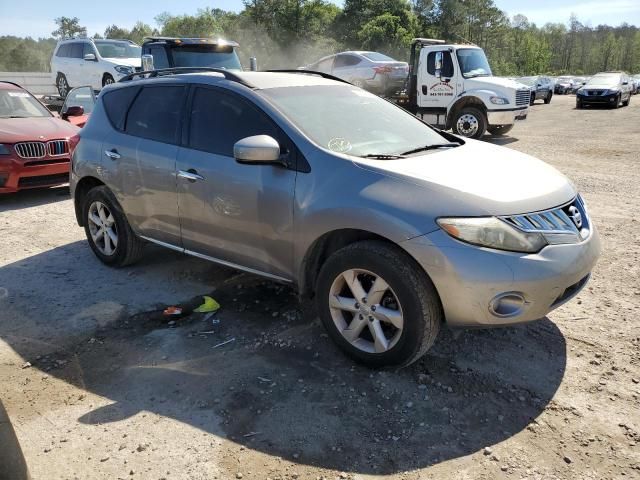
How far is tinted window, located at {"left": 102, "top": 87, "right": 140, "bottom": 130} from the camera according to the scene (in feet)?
15.2

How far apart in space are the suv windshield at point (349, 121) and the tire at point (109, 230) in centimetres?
193

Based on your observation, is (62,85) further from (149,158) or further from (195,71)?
(149,158)

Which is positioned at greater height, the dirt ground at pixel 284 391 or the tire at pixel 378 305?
the tire at pixel 378 305

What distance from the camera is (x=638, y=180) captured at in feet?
27.3

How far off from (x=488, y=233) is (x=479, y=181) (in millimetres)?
399

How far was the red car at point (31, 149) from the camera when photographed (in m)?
7.23

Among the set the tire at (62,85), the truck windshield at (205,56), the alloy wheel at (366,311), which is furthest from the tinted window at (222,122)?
the tire at (62,85)

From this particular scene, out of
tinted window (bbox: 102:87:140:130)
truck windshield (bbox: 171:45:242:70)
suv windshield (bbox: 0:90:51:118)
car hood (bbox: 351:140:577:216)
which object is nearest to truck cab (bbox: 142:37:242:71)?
truck windshield (bbox: 171:45:242:70)

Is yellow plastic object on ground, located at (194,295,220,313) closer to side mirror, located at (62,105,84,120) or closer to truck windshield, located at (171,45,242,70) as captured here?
side mirror, located at (62,105,84,120)

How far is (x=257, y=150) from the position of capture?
3254mm

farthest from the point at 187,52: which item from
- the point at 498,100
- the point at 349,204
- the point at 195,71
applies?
the point at 349,204

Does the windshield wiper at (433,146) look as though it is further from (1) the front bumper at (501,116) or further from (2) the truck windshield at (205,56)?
(1) the front bumper at (501,116)

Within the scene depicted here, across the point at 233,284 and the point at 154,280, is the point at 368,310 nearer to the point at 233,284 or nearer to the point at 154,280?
the point at 233,284

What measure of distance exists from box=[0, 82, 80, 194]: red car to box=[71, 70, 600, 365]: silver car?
3358 mm
